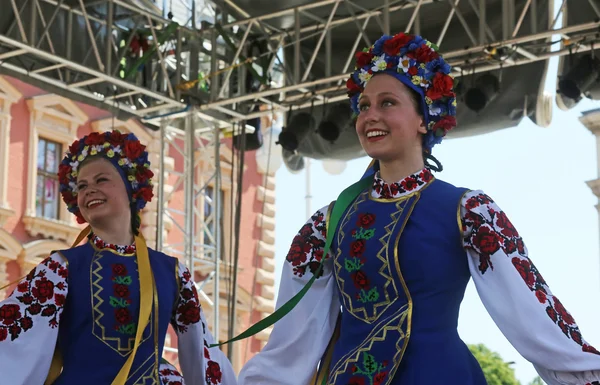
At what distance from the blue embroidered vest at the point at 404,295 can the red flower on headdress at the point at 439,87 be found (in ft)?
0.88

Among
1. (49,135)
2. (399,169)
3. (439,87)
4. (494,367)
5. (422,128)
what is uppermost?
(49,135)

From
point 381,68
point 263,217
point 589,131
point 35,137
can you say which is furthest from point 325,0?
point 589,131

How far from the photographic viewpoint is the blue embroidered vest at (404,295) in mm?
3111

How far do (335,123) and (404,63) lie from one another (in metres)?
5.72

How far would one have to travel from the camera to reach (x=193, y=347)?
462cm

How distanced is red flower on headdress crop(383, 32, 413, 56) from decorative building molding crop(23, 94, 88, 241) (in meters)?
13.8

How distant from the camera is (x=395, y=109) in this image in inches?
132

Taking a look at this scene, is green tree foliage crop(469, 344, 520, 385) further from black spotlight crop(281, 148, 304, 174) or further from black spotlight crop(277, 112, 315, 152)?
black spotlight crop(277, 112, 315, 152)

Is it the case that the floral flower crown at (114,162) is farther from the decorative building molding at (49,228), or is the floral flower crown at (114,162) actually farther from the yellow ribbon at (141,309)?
the decorative building molding at (49,228)

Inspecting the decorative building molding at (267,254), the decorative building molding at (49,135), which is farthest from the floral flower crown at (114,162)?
the decorative building molding at (267,254)

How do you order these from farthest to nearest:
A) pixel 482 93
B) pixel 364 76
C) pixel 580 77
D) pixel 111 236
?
pixel 482 93, pixel 580 77, pixel 111 236, pixel 364 76

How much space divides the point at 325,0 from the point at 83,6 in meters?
1.69

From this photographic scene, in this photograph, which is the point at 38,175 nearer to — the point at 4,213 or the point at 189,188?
the point at 4,213

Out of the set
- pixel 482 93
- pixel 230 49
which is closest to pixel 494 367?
pixel 230 49
